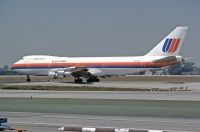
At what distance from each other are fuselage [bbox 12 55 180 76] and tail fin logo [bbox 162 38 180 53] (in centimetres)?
254

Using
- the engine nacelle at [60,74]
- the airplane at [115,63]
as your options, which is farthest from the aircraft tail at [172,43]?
the engine nacelle at [60,74]

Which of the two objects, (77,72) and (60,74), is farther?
(60,74)

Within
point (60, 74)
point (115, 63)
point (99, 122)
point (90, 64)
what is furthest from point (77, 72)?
point (99, 122)

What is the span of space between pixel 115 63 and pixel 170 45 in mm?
8468

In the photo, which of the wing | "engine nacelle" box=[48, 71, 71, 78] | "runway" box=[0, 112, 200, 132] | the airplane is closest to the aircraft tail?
the airplane

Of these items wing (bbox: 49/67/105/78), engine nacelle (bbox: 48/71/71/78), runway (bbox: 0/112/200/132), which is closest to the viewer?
runway (bbox: 0/112/200/132)

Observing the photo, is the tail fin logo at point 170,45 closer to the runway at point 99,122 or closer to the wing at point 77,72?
the wing at point 77,72

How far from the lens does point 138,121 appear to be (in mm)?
17750

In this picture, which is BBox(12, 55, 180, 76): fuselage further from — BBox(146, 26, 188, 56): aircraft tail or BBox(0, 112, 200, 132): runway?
BBox(0, 112, 200, 132): runway

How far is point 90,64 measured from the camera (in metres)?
70.4

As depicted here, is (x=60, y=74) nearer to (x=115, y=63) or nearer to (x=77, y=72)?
(x=77, y=72)

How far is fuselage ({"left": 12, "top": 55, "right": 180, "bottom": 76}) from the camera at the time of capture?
67938mm

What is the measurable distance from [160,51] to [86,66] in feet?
36.1

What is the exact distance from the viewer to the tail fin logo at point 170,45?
6912 cm
